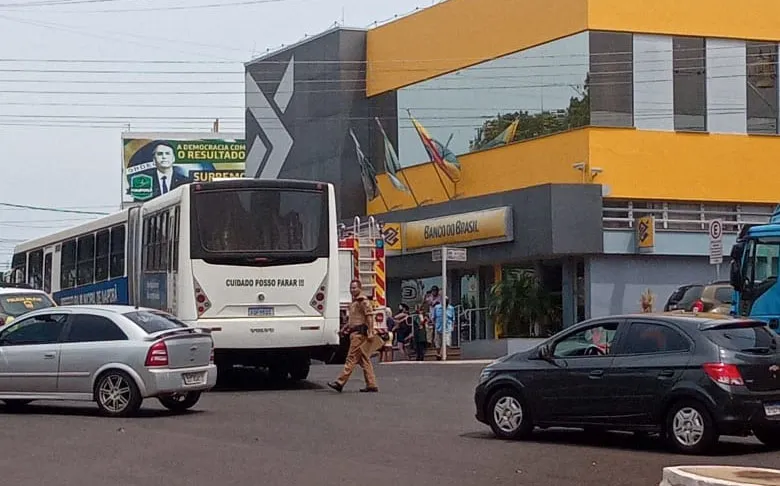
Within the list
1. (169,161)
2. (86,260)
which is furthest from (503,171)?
(169,161)

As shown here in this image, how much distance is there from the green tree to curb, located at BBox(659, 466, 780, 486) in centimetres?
2837

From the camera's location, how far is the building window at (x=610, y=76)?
37.0m

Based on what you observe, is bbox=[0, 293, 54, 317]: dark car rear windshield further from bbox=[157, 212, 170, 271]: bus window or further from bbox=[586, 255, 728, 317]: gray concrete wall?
bbox=[586, 255, 728, 317]: gray concrete wall

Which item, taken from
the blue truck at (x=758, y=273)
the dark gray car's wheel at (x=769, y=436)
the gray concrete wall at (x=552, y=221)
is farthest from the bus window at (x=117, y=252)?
the dark gray car's wheel at (x=769, y=436)

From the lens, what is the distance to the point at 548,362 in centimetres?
1515

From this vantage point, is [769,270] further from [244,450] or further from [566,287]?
[566,287]

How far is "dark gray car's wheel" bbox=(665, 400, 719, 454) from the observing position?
1343cm

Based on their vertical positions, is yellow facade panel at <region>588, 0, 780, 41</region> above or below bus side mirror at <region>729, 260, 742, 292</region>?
above

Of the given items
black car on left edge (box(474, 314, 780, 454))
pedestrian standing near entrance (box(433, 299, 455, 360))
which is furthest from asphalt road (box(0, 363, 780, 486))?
pedestrian standing near entrance (box(433, 299, 455, 360))

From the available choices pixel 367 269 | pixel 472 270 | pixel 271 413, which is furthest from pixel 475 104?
pixel 271 413

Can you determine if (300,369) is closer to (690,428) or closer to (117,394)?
(117,394)

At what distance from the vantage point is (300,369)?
24906mm

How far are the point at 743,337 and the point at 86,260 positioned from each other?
18.0m

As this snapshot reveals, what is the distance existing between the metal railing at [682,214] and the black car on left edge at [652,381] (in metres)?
22.2
